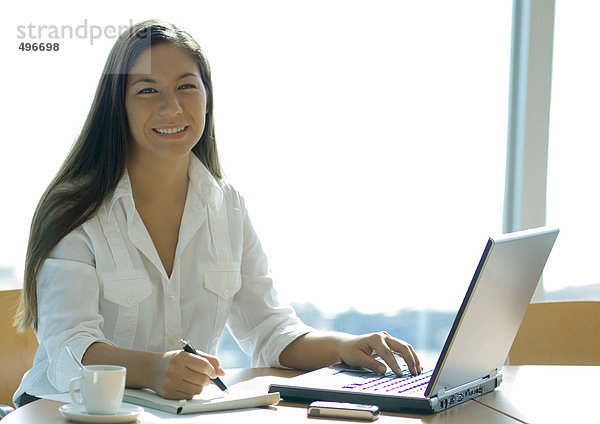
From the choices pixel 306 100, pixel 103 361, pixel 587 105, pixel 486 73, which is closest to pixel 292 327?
pixel 103 361

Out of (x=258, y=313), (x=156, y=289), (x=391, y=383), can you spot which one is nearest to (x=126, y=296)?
(x=156, y=289)

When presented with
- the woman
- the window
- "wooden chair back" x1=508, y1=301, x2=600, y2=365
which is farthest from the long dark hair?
the window

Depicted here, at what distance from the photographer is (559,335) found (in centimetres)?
226

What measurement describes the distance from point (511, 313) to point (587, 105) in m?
2.11

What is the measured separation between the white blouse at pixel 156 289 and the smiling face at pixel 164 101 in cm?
12

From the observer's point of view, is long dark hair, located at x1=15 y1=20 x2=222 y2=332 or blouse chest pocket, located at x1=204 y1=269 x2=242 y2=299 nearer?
long dark hair, located at x1=15 y1=20 x2=222 y2=332

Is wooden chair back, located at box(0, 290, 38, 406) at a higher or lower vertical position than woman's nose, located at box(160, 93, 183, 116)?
lower

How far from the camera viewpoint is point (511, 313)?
1487mm

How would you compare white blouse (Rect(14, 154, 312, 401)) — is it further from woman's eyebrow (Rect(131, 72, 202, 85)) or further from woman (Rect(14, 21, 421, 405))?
woman's eyebrow (Rect(131, 72, 202, 85))

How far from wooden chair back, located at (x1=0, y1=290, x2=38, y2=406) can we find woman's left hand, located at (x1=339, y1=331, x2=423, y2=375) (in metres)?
0.79

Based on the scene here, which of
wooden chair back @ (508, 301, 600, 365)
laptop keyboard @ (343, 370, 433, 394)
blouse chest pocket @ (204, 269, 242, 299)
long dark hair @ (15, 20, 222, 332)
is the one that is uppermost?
long dark hair @ (15, 20, 222, 332)

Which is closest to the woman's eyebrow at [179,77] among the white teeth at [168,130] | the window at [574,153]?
the white teeth at [168,130]

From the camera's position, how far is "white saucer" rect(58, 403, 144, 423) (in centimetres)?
122

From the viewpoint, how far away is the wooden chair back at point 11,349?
191 centimetres
